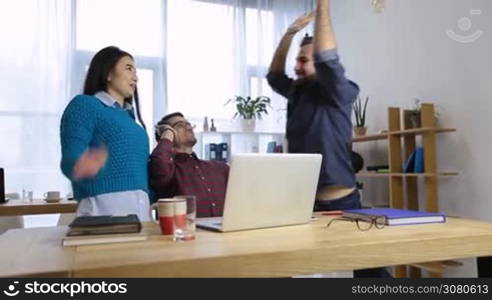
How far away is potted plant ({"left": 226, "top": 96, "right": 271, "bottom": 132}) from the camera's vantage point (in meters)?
4.27

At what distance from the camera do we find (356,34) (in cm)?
419

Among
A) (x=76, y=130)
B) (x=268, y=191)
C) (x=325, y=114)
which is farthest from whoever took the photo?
(x=325, y=114)

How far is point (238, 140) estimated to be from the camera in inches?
173

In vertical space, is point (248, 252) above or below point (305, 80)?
below

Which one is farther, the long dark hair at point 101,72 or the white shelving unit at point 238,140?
the white shelving unit at point 238,140

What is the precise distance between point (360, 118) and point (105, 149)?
287 centimetres

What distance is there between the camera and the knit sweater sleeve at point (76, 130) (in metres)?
1.32

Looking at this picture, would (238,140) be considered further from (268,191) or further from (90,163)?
(268,191)

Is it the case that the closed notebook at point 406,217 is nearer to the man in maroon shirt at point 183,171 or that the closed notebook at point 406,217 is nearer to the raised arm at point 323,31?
the raised arm at point 323,31

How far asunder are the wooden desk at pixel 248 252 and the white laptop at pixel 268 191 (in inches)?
1.6

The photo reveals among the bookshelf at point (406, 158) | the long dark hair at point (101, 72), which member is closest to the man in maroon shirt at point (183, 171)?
the long dark hair at point (101, 72)

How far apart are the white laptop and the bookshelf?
210 cm

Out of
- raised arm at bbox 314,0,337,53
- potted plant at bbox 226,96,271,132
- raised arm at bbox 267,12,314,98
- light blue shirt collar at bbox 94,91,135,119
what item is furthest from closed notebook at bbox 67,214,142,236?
potted plant at bbox 226,96,271,132

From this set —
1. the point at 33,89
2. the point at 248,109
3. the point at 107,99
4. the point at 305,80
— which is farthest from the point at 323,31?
the point at 33,89
